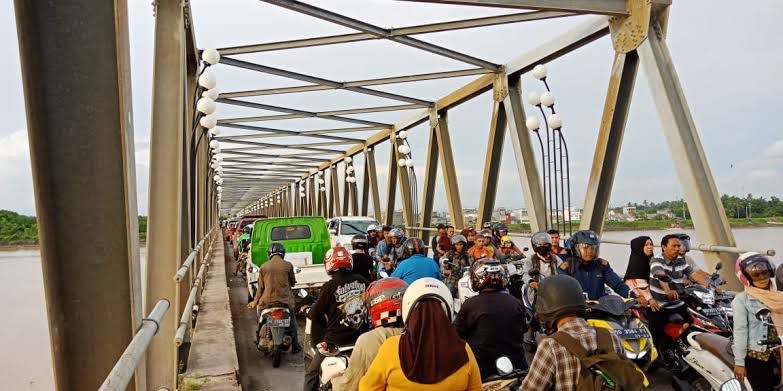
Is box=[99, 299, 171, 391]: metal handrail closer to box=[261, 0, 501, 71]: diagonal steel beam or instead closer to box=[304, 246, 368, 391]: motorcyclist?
box=[304, 246, 368, 391]: motorcyclist

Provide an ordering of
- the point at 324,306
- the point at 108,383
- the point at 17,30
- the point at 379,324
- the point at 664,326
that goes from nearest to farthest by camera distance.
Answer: the point at 108,383
the point at 17,30
the point at 379,324
the point at 324,306
the point at 664,326

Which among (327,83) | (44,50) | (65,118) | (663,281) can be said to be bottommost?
(663,281)

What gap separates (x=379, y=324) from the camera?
335cm

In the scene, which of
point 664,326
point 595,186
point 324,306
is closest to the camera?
point 324,306

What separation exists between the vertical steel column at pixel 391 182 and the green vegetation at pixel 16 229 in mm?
18963

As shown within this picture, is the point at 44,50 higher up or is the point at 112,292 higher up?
the point at 44,50

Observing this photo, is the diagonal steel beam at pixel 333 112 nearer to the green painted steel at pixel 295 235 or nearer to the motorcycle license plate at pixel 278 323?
the green painted steel at pixel 295 235

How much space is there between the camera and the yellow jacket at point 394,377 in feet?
8.45

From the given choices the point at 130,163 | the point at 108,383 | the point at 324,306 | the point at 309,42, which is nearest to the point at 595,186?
the point at 309,42

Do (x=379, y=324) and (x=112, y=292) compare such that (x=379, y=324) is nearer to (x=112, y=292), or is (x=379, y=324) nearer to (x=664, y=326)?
(x=112, y=292)

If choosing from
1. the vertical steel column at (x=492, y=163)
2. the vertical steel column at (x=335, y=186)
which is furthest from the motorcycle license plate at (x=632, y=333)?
the vertical steel column at (x=335, y=186)

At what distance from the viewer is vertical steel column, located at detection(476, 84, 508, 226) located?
1428 centimetres

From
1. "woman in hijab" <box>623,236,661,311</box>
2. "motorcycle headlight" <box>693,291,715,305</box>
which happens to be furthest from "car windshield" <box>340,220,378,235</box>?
"motorcycle headlight" <box>693,291,715,305</box>

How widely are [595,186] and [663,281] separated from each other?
5.06 metres
